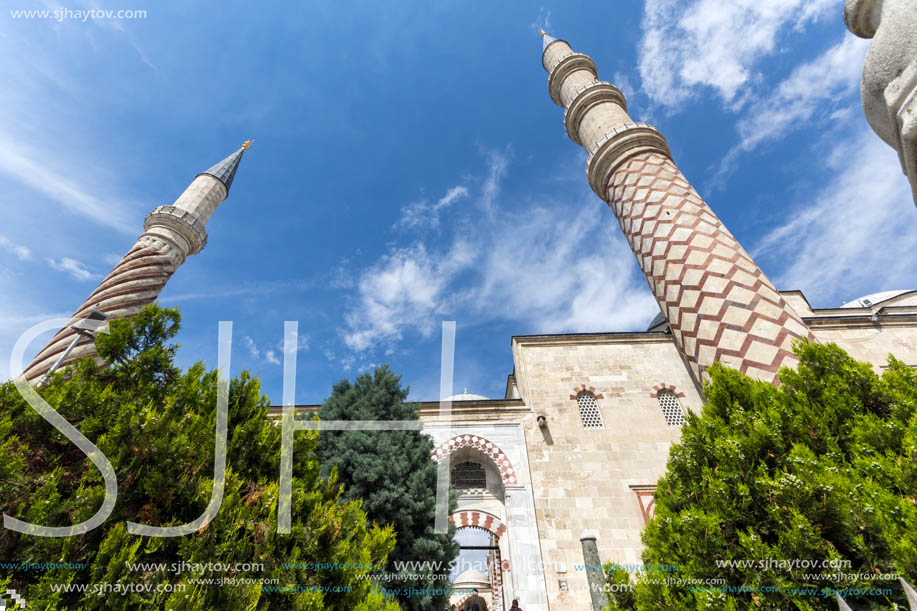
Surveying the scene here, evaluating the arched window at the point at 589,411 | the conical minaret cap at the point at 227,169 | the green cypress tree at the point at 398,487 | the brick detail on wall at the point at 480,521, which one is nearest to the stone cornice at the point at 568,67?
the arched window at the point at 589,411

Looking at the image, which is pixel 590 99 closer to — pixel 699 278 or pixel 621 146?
pixel 621 146

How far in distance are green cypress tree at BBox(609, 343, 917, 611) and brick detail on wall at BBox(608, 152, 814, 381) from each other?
2.99 metres

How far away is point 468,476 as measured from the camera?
8.88 m

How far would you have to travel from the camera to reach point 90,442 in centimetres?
324

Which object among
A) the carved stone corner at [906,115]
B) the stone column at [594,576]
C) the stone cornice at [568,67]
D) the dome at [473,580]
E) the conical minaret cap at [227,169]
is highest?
the stone cornice at [568,67]

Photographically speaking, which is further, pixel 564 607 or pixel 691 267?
pixel 691 267

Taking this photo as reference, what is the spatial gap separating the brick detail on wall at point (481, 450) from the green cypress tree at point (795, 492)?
480 centimetres

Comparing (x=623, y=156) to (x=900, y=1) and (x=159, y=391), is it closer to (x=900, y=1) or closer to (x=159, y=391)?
(x=900, y=1)

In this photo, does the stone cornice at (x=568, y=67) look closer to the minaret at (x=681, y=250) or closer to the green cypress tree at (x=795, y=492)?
the minaret at (x=681, y=250)

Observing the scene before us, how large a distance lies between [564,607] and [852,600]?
566cm

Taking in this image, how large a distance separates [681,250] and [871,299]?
13492 millimetres

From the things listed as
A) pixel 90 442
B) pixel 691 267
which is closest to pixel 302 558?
pixel 90 442

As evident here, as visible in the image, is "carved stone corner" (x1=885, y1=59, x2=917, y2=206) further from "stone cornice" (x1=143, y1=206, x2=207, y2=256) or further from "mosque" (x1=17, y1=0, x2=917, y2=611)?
"stone cornice" (x1=143, y1=206, x2=207, y2=256)

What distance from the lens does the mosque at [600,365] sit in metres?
7.07
